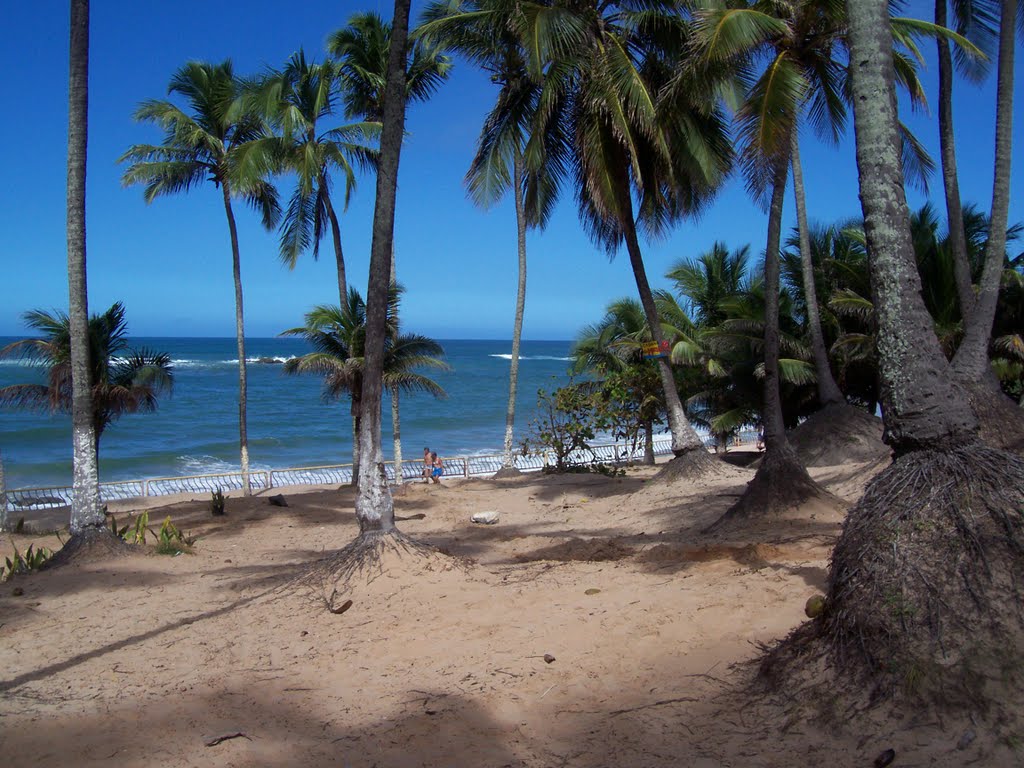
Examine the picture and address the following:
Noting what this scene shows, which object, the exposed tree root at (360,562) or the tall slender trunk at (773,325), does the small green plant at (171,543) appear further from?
the tall slender trunk at (773,325)

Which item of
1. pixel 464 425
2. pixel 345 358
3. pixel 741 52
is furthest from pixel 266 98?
pixel 464 425

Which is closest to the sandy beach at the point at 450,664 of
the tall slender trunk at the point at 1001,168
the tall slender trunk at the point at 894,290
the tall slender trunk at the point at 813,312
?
the tall slender trunk at the point at 894,290

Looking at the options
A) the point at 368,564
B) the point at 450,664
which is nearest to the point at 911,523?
the point at 450,664

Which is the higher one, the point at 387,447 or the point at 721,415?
the point at 721,415

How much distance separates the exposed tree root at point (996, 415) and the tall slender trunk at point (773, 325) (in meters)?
2.18

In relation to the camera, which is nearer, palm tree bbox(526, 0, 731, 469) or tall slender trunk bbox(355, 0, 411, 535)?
tall slender trunk bbox(355, 0, 411, 535)

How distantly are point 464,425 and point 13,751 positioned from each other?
4361cm

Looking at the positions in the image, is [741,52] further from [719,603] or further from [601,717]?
[601,717]

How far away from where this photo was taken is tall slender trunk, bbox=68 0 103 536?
10484 millimetres

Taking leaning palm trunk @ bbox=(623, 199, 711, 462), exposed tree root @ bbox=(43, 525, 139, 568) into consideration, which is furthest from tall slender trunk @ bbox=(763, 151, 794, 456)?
exposed tree root @ bbox=(43, 525, 139, 568)

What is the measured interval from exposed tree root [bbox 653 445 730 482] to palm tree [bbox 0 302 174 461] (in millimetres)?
9318

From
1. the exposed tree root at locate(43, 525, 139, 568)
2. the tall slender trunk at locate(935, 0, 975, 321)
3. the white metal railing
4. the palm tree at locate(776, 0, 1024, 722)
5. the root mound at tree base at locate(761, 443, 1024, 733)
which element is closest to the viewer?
the root mound at tree base at locate(761, 443, 1024, 733)

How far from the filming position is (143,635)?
7.18 metres

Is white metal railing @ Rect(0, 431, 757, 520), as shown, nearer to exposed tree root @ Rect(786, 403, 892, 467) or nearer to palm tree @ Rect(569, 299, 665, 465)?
palm tree @ Rect(569, 299, 665, 465)
